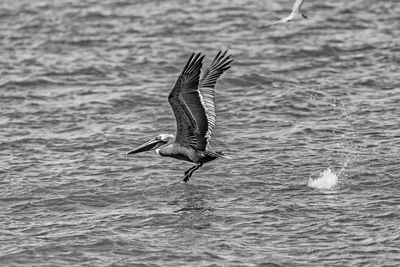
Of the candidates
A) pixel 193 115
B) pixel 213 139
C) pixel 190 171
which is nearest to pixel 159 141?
pixel 190 171

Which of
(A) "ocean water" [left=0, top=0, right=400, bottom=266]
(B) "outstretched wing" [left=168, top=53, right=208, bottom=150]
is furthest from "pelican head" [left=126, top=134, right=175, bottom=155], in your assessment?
(A) "ocean water" [left=0, top=0, right=400, bottom=266]

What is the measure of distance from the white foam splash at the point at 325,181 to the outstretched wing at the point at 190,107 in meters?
1.55

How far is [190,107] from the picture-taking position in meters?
12.0

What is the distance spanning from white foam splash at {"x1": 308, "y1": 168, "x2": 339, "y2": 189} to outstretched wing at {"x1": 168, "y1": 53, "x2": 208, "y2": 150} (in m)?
1.55

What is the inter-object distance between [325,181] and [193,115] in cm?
206

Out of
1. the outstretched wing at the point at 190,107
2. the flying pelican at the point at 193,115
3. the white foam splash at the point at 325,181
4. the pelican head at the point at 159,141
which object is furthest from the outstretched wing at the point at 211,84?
the white foam splash at the point at 325,181

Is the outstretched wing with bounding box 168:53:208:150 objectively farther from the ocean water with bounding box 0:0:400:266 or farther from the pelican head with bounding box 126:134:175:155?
the ocean water with bounding box 0:0:400:266

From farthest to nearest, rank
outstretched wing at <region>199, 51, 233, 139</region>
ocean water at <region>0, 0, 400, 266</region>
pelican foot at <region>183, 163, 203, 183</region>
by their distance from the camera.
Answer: pelican foot at <region>183, 163, 203, 183</region> < outstretched wing at <region>199, 51, 233, 139</region> < ocean water at <region>0, 0, 400, 266</region>

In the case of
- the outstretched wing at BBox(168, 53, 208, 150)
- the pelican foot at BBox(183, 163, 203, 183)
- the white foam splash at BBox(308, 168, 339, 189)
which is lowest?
the white foam splash at BBox(308, 168, 339, 189)

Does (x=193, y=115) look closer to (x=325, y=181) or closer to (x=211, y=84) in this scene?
(x=211, y=84)

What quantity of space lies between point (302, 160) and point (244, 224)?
2.78 m

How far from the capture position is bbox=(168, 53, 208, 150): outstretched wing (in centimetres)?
1162

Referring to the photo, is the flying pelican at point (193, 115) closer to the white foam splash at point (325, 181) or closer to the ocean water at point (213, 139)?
the ocean water at point (213, 139)

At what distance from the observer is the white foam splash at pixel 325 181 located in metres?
12.6
